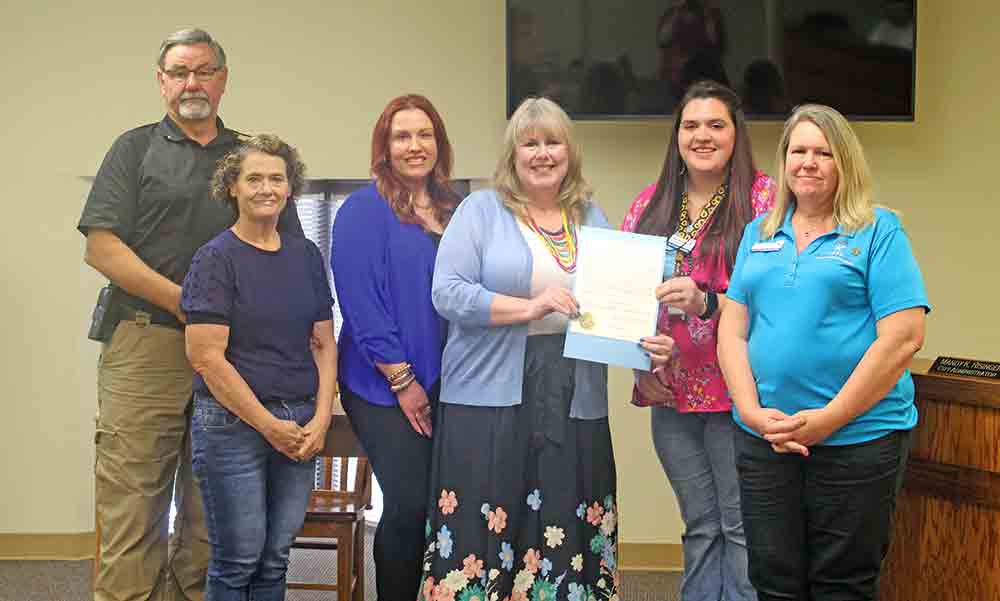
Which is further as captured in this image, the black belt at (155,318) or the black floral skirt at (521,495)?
the black belt at (155,318)

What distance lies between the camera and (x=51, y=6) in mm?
4582

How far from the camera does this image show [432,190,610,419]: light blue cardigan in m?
2.75

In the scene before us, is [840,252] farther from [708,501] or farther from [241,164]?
[241,164]

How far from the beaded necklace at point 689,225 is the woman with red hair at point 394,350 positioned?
685 mm

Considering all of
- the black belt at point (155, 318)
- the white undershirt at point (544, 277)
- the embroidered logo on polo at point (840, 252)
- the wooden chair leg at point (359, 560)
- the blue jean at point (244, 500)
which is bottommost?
the wooden chair leg at point (359, 560)

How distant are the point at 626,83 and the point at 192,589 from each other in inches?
101

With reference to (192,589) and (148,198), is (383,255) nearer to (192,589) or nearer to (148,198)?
(148,198)

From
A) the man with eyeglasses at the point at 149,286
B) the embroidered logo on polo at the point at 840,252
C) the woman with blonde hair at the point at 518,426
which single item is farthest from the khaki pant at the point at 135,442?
the embroidered logo on polo at the point at 840,252

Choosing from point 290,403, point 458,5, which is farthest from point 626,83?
point 290,403

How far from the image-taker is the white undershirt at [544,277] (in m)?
2.79

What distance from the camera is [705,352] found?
2799 mm

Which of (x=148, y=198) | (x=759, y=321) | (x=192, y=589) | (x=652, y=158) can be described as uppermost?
(x=652, y=158)

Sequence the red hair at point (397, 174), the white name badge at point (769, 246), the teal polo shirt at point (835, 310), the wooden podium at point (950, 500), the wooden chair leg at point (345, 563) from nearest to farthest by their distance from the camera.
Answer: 1. the teal polo shirt at point (835, 310)
2. the white name badge at point (769, 246)
3. the wooden podium at point (950, 500)
4. the red hair at point (397, 174)
5. the wooden chair leg at point (345, 563)

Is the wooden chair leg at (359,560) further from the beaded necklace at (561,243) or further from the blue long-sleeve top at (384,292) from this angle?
the beaded necklace at (561,243)
